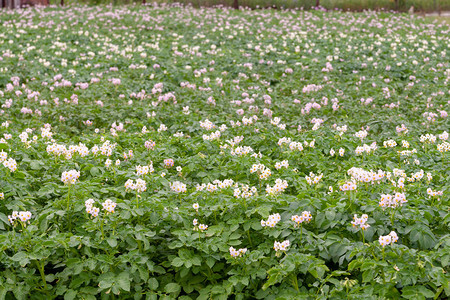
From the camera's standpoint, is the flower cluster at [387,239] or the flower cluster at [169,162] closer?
the flower cluster at [387,239]

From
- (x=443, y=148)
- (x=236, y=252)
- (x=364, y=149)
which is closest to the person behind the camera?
(x=236, y=252)

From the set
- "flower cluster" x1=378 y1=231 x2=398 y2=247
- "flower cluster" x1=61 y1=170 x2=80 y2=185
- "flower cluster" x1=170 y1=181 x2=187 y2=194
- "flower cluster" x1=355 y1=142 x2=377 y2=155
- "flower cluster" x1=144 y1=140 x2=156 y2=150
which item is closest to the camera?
"flower cluster" x1=378 y1=231 x2=398 y2=247

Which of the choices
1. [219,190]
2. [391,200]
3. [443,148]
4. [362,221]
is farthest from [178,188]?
[443,148]


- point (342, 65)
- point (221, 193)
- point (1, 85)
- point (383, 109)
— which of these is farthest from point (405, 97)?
point (1, 85)

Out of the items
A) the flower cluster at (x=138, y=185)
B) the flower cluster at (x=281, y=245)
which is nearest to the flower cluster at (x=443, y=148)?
the flower cluster at (x=281, y=245)

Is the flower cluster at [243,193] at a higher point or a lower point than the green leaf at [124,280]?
higher

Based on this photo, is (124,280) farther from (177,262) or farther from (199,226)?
(199,226)

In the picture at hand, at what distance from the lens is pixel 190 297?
3703 millimetres

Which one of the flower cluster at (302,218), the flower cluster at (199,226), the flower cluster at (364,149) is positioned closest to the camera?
the flower cluster at (302,218)

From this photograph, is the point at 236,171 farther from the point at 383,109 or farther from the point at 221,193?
the point at 383,109

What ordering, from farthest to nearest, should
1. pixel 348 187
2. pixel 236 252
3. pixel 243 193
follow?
pixel 243 193
pixel 348 187
pixel 236 252

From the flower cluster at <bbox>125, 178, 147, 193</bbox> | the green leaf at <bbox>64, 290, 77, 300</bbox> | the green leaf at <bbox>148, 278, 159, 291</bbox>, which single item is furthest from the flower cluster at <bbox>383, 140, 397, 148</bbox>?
the green leaf at <bbox>64, 290, 77, 300</bbox>

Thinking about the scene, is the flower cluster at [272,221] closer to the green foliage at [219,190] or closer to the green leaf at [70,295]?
the green foliage at [219,190]

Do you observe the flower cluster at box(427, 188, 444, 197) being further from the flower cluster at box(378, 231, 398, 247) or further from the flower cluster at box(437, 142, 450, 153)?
the flower cluster at box(437, 142, 450, 153)
